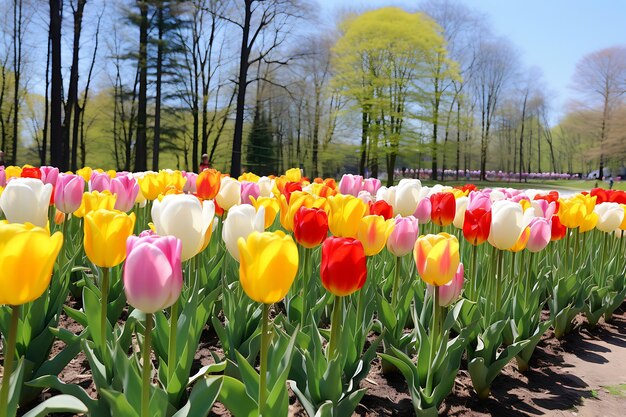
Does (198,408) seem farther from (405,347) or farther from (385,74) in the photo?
(385,74)

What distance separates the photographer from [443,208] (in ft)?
9.05

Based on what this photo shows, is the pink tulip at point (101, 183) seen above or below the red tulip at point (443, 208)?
above

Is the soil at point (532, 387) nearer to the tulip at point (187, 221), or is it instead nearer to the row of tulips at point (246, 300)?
the row of tulips at point (246, 300)

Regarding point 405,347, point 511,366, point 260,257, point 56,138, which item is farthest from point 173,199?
→ point 56,138

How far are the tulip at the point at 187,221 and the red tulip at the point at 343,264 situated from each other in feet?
1.27

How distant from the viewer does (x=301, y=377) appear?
1744 mm

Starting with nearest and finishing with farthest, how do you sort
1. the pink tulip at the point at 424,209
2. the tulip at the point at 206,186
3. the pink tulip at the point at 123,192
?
the pink tulip at the point at 123,192 < the pink tulip at the point at 424,209 < the tulip at the point at 206,186

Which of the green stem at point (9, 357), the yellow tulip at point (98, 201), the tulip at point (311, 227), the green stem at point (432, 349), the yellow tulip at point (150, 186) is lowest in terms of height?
the green stem at point (432, 349)

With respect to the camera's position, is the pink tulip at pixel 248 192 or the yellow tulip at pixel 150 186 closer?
the yellow tulip at pixel 150 186

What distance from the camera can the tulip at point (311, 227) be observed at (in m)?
1.85

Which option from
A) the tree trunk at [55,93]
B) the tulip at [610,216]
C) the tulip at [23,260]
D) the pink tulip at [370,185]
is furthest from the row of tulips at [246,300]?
the tree trunk at [55,93]

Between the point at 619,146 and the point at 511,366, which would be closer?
the point at 511,366

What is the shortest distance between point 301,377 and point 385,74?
23.8 meters

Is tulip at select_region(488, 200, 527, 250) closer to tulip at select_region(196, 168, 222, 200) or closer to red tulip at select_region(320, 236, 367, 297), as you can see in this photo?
red tulip at select_region(320, 236, 367, 297)
